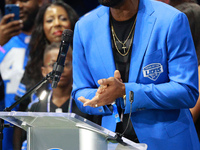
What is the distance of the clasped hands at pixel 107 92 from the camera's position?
1.99m

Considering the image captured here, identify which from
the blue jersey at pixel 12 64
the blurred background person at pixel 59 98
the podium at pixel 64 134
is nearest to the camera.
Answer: the podium at pixel 64 134

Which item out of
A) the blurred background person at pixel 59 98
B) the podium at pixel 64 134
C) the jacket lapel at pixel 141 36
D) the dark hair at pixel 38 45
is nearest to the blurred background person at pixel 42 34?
the dark hair at pixel 38 45

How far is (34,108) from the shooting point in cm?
357

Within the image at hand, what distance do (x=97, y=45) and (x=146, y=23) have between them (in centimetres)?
31

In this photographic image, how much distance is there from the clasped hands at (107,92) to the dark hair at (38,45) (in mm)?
2121

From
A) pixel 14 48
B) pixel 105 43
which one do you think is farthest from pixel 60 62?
pixel 14 48

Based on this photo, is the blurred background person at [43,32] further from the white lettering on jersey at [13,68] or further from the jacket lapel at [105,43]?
the jacket lapel at [105,43]

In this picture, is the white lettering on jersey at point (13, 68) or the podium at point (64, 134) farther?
the white lettering on jersey at point (13, 68)

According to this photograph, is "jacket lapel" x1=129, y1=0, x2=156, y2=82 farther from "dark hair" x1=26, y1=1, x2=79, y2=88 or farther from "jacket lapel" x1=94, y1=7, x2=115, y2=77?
"dark hair" x1=26, y1=1, x2=79, y2=88

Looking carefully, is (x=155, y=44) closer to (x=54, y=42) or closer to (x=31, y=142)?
(x=31, y=142)

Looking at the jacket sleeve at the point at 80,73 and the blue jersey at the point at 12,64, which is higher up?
the jacket sleeve at the point at 80,73

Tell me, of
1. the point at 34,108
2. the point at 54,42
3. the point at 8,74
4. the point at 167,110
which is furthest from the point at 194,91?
the point at 8,74

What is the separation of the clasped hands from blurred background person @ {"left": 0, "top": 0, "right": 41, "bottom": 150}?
2.37m

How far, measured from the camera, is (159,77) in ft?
7.27
